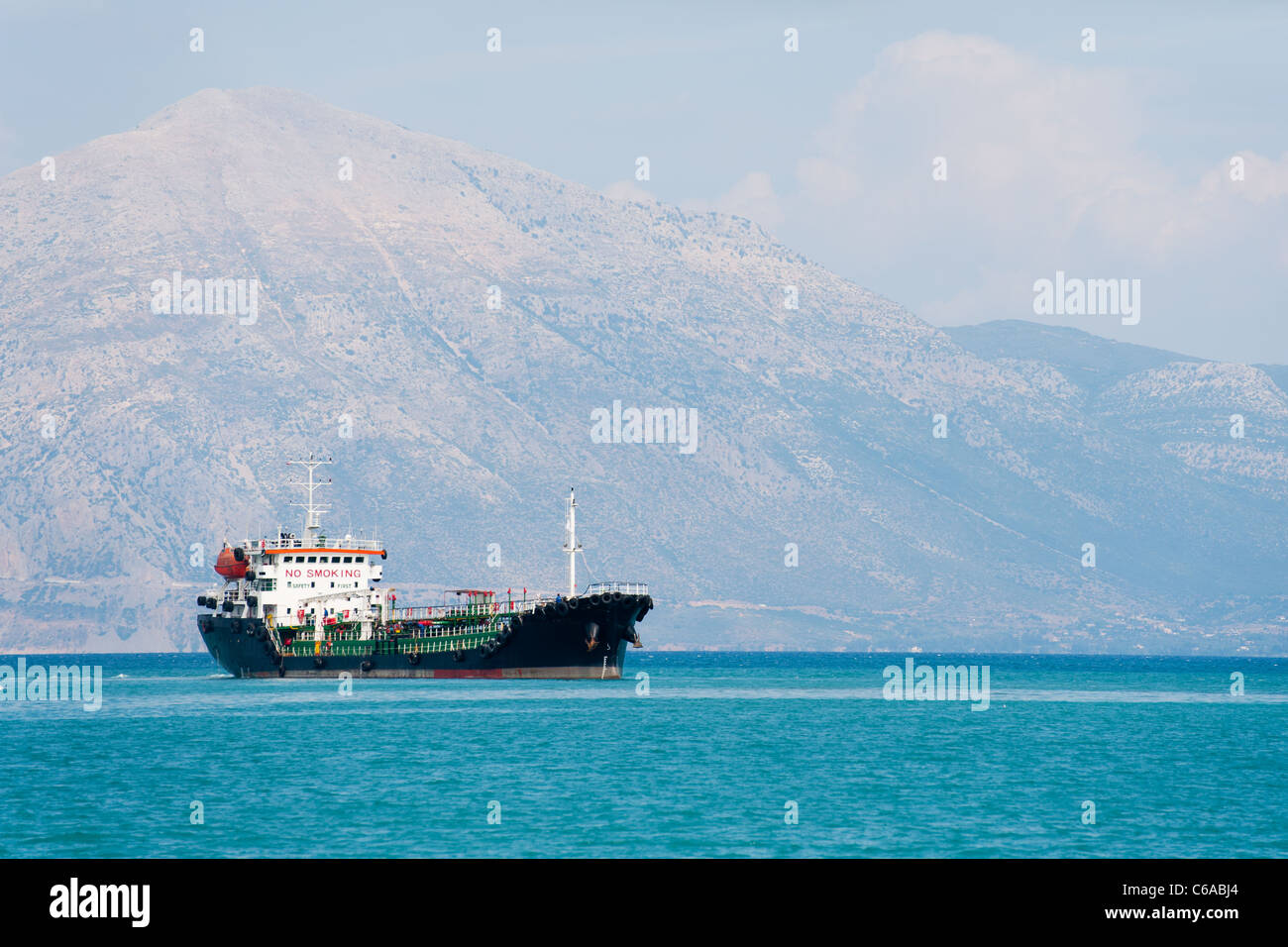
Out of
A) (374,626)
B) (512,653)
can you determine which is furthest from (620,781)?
(374,626)

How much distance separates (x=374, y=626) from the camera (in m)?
137

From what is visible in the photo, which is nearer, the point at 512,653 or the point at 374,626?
the point at 512,653

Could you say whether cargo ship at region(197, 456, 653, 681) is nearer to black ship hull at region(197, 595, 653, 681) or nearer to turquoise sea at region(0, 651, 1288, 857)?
black ship hull at region(197, 595, 653, 681)

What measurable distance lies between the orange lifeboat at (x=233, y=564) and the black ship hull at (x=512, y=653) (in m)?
3.67

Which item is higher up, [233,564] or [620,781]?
[233,564]

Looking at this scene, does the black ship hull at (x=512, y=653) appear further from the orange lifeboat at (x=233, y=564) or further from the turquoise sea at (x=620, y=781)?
the turquoise sea at (x=620, y=781)

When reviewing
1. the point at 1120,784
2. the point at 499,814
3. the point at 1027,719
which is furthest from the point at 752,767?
the point at 1027,719

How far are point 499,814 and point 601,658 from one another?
3189 inches

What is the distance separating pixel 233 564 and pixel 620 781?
89837mm

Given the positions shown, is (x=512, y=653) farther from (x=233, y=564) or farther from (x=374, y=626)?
(x=233, y=564)

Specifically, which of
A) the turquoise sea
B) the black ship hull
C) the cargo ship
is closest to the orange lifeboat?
the cargo ship

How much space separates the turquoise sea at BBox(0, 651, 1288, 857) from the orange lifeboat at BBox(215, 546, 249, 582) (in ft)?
108

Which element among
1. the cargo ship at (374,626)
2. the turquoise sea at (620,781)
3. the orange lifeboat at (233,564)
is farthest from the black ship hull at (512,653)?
the turquoise sea at (620,781)
